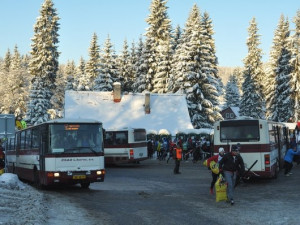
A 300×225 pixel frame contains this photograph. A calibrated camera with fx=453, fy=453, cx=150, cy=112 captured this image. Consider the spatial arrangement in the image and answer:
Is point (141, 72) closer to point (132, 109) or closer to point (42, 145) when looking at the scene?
point (132, 109)

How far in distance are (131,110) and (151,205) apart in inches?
1466

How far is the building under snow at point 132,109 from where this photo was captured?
49.2 metres

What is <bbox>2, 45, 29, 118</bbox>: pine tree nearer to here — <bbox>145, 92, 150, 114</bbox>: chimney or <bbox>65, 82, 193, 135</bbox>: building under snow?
<bbox>65, 82, 193, 135</bbox>: building under snow

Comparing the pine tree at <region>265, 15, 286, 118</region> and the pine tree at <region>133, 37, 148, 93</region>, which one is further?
the pine tree at <region>133, 37, 148, 93</region>

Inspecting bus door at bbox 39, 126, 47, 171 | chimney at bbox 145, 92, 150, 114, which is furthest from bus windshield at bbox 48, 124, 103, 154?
chimney at bbox 145, 92, 150, 114

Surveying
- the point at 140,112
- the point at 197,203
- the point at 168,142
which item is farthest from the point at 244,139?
the point at 140,112

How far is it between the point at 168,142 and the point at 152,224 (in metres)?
33.6

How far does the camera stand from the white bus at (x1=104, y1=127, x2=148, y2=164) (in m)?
32.8

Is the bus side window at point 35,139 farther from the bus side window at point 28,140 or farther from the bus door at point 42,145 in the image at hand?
the bus side window at point 28,140

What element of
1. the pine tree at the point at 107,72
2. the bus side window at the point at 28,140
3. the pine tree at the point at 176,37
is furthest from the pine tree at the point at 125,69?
the bus side window at the point at 28,140

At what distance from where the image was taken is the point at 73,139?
17078 millimetres

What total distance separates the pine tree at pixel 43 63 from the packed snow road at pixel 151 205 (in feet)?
137

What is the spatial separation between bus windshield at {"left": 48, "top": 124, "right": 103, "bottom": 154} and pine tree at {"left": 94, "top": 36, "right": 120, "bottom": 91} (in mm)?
48262

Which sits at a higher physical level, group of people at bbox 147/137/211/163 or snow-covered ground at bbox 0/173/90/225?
group of people at bbox 147/137/211/163
